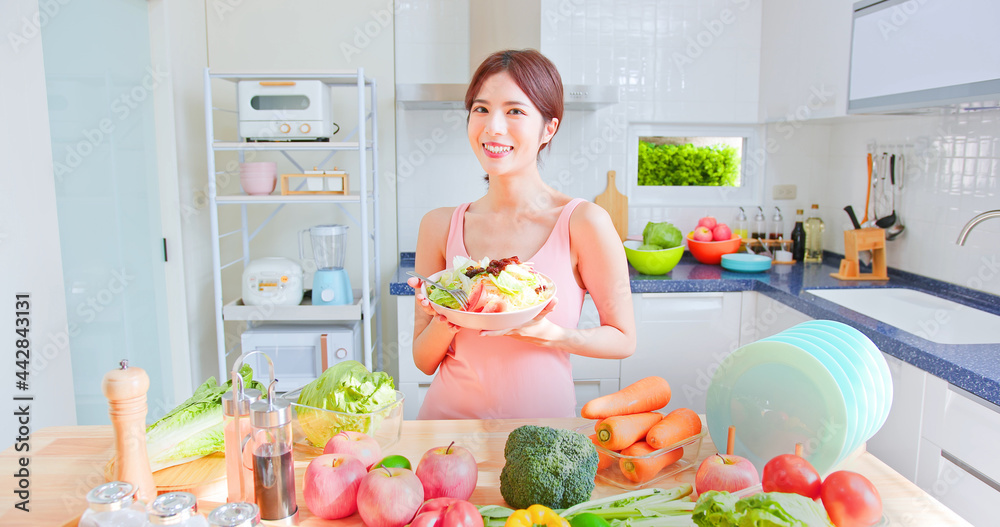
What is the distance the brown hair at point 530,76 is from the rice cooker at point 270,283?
5.21 ft

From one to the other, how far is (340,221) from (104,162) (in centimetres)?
113

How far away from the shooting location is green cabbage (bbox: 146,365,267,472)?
3.19 feet

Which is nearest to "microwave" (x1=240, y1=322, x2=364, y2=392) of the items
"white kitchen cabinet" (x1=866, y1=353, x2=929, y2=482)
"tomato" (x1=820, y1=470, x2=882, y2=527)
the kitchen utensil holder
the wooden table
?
the kitchen utensil holder

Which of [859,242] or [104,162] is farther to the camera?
[859,242]

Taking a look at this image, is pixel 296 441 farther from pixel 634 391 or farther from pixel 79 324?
pixel 79 324

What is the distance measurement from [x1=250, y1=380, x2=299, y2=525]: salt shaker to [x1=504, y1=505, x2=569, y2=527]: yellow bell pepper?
0.95 feet

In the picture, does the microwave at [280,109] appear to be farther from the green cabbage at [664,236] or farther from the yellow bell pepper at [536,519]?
the yellow bell pepper at [536,519]

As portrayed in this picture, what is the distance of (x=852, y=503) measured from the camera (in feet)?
2.67

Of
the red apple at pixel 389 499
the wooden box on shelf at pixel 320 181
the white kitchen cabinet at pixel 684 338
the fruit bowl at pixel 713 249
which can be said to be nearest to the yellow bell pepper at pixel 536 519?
the red apple at pixel 389 499

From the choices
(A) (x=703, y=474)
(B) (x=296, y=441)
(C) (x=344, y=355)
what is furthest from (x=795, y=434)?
(C) (x=344, y=355)

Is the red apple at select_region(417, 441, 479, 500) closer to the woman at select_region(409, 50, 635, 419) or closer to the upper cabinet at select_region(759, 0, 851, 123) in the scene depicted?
the woman at select_region(409, 50, 635, 419)

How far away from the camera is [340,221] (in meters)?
3.20

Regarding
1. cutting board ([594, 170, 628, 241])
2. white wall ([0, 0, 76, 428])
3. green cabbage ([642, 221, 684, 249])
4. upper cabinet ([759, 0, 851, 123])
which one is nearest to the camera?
white wall ([0, 0, 76, 428])

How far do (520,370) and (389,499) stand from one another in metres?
0.64
